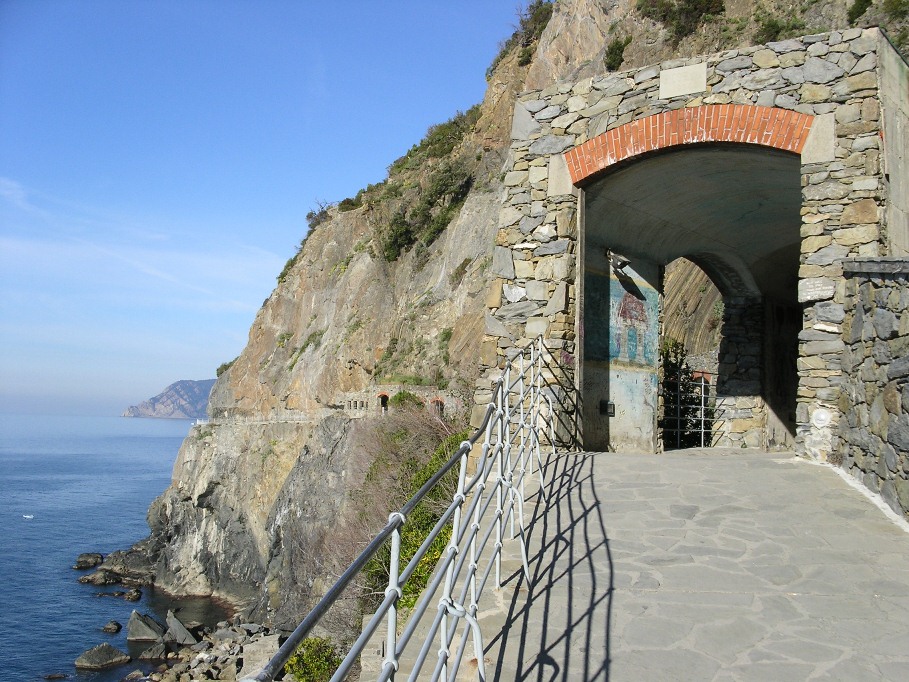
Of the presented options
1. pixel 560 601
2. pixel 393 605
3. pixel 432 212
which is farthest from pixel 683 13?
pixel 393 605

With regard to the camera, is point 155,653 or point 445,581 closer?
point 445,581

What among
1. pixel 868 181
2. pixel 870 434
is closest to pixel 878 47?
pixel 868 181

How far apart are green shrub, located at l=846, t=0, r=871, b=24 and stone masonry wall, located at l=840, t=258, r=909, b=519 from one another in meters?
15.3

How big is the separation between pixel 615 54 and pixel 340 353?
645 inches

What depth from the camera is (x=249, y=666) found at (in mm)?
21438

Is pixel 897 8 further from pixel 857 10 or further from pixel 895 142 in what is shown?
pixel 895 142

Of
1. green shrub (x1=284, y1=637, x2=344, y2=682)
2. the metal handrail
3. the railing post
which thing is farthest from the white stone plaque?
green shrub (x1=284, y1=637, x2=344, y2=682)

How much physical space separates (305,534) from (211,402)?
71.8 feet

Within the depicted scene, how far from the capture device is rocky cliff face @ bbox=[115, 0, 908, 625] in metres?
23.1

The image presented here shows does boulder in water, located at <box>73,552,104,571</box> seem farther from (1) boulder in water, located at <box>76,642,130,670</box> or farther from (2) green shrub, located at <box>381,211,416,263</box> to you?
(2) green shrub, located at <box>381,211,416,263</box>

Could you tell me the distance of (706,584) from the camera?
177 inches

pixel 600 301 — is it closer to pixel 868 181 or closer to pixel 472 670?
pixel 868 181

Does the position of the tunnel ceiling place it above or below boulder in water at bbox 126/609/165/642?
above

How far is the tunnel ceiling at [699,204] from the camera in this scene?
872 centimetres
